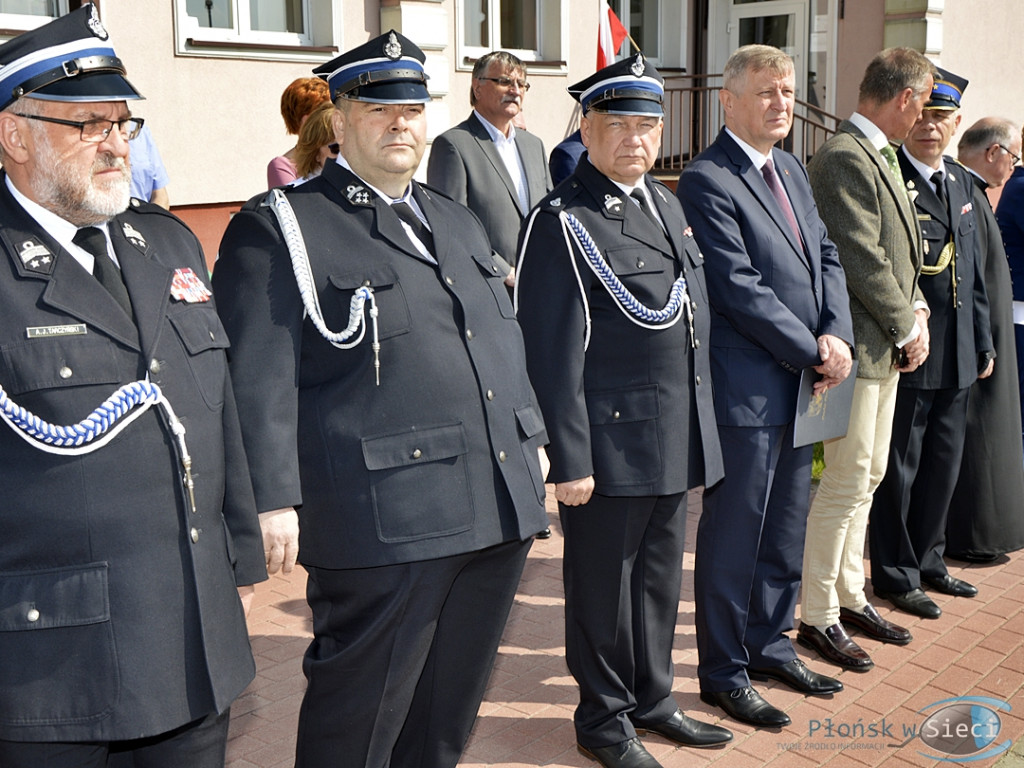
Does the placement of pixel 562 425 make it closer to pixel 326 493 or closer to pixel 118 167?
pixel 326 493

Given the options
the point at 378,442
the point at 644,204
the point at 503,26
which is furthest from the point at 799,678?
the point at 503,26

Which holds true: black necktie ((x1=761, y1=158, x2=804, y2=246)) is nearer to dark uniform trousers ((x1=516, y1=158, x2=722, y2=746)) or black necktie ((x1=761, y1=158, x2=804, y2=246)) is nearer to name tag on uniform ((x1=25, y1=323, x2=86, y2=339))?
dark uniform trousers ((x1=516, y1=158, x2=722, y2=746))

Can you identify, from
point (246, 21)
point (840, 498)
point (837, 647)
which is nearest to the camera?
point (837, 647)

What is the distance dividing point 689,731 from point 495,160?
2.97 metres

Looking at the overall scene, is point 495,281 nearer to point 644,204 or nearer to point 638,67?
point 644,204

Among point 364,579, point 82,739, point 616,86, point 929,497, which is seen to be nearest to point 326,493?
point 364,579

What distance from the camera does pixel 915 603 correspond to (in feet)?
16.1

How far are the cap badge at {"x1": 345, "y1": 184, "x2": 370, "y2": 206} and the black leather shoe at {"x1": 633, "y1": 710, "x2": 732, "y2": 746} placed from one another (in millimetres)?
1966

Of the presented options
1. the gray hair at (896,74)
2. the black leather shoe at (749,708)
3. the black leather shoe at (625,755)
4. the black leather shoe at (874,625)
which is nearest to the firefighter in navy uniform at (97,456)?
the black leather shoe at (625,755)

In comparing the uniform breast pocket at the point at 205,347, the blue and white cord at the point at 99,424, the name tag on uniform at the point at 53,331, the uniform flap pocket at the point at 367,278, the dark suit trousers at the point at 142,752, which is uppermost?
the uniform flap pocket at the point at 367,278

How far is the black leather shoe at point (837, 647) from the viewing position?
434cm

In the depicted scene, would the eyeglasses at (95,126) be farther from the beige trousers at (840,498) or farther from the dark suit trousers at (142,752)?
the beige trousers at (840,498)

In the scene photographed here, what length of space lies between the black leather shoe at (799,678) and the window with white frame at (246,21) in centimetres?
559

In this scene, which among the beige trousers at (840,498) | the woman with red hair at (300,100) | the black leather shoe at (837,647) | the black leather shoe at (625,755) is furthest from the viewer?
the woman with red hair at (300,100)
